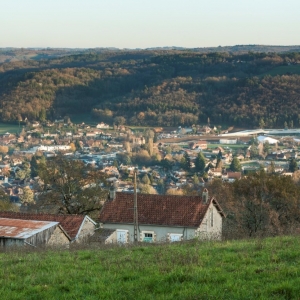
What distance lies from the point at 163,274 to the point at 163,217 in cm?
1551

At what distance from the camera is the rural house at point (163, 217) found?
22.5 meters

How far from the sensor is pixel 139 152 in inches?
3105

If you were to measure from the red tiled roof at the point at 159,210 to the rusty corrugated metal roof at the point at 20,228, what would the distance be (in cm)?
530

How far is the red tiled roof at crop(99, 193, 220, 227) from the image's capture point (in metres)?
22.6

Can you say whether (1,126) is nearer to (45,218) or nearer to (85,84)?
(85,84)

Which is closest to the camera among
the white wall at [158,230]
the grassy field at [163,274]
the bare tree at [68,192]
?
the grassy field at [163,274]

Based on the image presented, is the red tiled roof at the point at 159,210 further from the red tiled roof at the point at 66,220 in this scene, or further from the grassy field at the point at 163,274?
the grassy field at the point at 163,274

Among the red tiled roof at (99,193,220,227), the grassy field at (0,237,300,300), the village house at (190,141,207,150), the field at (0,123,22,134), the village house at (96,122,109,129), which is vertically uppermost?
the grassy field at (0,237,300,300)

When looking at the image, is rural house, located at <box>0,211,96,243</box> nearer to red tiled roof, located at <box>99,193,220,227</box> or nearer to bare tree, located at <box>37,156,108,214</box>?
red tiled roof, located at <box>99,193,220,227</box>

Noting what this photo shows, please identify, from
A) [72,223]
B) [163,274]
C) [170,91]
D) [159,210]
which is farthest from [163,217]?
[170,91]

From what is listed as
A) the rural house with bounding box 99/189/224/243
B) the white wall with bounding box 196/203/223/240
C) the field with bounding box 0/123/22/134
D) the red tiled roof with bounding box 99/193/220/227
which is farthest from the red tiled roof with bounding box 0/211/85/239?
the field with bounding box 0/123/22/134

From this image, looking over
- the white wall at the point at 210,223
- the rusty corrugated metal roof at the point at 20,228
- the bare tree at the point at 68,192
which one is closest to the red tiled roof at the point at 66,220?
the rusty corrugated metal roof at the point at 20,228

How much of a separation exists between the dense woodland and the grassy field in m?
95.0

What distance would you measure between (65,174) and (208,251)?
17787mm
